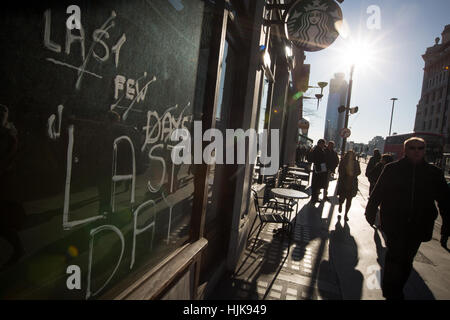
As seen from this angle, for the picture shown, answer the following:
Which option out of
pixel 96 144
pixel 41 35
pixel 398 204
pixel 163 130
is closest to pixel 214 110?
pixel 163 130

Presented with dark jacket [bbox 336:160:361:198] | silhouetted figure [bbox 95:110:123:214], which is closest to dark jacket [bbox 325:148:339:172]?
dark jacket [bbox 336:160:361:198]

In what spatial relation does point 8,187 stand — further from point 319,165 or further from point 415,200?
point 319,165

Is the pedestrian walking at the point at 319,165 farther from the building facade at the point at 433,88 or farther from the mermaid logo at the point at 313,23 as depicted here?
the building facade at the point at 433,88

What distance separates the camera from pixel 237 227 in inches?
154

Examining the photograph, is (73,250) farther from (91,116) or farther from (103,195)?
(91,116)

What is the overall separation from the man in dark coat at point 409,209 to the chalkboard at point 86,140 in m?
2.70

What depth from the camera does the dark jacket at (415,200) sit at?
9.79 ft

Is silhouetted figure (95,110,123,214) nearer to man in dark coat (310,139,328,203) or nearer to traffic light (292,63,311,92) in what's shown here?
man in dark coat (310,139,328,203)

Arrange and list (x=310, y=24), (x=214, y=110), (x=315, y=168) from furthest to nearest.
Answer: (x=315, y=168), (x=310, y=24), (x=214, y=110)

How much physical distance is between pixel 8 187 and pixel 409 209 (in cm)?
364

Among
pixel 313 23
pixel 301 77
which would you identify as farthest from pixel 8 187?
pixel 301 77

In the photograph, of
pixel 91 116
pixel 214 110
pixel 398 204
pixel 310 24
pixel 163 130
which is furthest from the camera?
pixel 310 24

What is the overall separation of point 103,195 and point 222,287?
250cm

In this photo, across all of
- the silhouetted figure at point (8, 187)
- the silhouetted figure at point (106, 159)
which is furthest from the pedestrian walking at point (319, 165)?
the silhouetted figure at point (8, 187)
